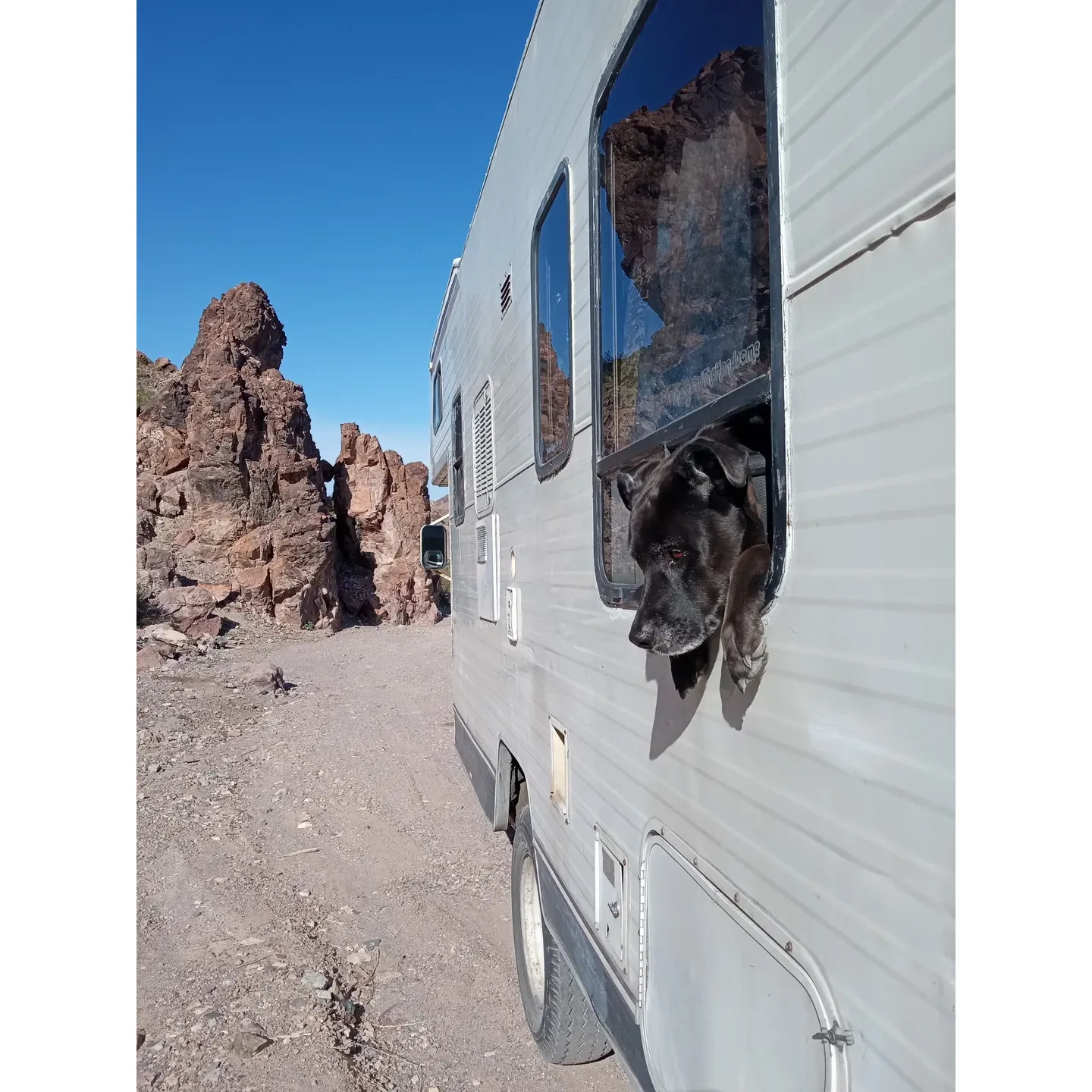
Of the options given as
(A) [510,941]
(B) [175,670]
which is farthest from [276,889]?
(B) [175,670]

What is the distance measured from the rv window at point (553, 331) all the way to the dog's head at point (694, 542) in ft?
3.57

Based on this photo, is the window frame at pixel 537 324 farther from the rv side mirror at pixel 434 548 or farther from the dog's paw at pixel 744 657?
the rv side mirror at pixel 434 548

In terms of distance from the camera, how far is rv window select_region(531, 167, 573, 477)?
2.77 m

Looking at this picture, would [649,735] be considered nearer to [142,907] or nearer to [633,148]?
[633,148]

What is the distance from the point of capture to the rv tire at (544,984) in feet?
10.1

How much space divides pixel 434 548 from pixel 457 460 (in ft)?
5.21

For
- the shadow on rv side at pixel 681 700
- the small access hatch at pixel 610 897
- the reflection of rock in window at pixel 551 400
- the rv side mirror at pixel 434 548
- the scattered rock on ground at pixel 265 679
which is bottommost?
the scattered rock on ground at pixel 265 679

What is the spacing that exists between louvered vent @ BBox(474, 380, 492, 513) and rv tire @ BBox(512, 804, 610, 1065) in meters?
1.74

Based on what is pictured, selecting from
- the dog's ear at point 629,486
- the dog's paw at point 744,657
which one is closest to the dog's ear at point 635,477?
the dog's ear at point 629,486

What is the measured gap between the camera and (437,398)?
7641mm

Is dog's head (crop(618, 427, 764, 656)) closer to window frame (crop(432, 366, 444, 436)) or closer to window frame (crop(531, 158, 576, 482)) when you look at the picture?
window frame (crop(531, 158, 576, 482))

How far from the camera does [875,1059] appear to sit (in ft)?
3.68

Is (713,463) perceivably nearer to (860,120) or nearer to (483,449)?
(860,120)

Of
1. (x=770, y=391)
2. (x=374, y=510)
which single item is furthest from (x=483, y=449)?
(x=374, y=510)
